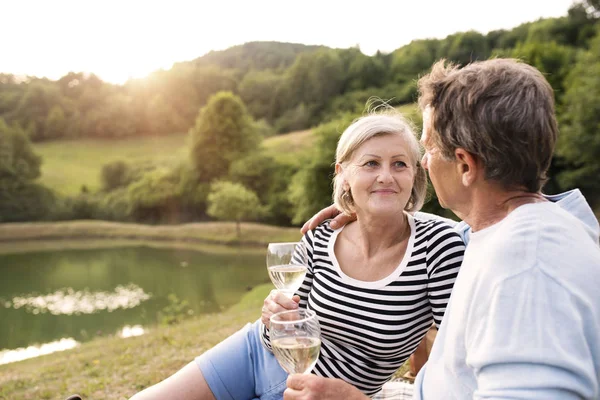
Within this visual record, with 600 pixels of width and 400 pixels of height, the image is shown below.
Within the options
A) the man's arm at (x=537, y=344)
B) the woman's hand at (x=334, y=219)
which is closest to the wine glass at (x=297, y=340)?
the man's arm at (x=537, y=344)

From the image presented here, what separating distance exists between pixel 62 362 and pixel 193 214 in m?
31.9

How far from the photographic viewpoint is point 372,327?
75.5 inches

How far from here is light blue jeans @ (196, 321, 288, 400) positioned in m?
2.16

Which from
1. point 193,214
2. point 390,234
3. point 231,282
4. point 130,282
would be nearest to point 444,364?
point 390,234

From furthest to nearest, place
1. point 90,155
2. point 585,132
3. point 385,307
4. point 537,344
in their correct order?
point 90,155 → point 585,132 → point 385,307 → point 537,344

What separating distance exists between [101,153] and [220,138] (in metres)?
20.1

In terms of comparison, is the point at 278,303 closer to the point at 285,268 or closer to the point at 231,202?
the point at 285,268

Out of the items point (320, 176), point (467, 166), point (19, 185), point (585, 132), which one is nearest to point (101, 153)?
point (19, 185)

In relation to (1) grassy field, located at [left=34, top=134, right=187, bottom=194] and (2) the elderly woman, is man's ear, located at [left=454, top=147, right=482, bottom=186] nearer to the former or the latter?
(2) the elderly woman

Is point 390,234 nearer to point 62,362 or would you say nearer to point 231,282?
point 62,362

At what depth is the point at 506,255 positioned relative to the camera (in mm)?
1070

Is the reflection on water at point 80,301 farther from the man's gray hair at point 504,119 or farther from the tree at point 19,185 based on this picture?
the tree at point 19,185

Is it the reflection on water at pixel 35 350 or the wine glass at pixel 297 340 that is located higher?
the wine glass at pixel 297 340

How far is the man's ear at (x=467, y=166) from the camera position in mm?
1260
